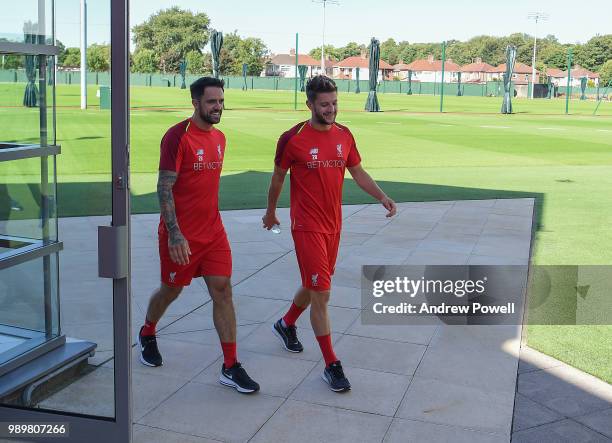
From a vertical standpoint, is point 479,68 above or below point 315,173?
above

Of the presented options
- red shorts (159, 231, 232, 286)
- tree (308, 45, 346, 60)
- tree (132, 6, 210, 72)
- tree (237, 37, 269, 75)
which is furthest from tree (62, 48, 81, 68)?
tree (308, 45, 346, 60)

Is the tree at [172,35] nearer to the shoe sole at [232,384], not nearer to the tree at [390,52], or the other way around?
the tree at [390,52]

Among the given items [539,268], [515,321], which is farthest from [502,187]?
[515,321]

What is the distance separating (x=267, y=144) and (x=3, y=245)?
17054mm

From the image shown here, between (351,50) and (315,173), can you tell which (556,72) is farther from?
(315,173)

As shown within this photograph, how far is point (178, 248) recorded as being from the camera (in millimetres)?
4523

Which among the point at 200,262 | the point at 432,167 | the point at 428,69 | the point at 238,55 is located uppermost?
the point at 238,55

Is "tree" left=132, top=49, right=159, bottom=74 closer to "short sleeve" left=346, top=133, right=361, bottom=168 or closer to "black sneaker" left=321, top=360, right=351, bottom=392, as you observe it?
"short sleeve" left=346, top=133, right=361, bottom=168

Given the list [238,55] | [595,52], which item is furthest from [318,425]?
[595,52]

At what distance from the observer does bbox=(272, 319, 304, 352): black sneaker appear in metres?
5.55

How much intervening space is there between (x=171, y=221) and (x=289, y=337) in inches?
58.1

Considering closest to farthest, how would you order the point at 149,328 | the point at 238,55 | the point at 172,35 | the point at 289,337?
the point at 149,328
the point at 289,337
the point at 172,35
the point at 238,55

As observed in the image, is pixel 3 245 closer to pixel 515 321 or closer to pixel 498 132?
pixel 515 321

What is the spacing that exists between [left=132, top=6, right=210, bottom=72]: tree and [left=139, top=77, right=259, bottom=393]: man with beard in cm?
11097
